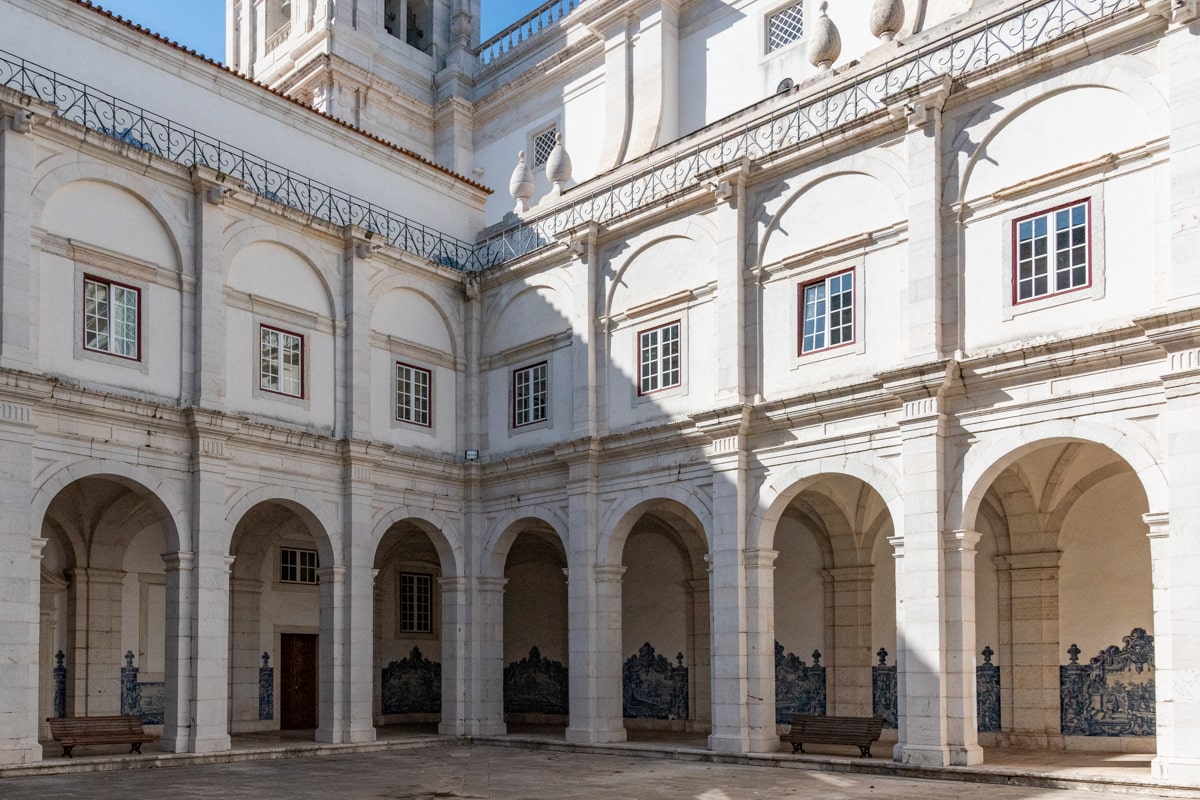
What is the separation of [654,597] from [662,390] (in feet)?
18.2

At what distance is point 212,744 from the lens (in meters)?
18.0

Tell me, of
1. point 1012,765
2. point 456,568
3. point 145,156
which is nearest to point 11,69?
point 145,156

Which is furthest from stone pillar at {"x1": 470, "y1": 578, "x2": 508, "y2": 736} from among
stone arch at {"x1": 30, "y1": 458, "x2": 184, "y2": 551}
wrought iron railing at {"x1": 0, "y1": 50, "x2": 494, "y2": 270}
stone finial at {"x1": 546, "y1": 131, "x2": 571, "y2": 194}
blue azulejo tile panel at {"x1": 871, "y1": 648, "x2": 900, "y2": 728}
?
stone finial at {"x1": 546, "y1": 131, "x2": 571, "y2": 194}

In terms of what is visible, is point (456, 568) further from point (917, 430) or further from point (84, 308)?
point (917, 430)

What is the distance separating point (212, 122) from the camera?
20906 millimetres

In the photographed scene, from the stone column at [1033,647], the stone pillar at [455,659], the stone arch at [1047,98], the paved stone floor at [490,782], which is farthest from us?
the stone pillar at [455,659]

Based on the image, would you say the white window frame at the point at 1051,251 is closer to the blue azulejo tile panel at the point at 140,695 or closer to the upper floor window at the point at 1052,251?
the upper floor window at the point at 1052,251

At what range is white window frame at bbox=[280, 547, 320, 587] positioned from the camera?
2453 cm

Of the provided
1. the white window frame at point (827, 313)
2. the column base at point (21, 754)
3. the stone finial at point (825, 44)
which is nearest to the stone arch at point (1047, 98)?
the white window frame at point (827, 313)

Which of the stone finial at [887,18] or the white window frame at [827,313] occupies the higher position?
the stone finial at [887,18]

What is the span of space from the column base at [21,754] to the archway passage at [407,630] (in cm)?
1013

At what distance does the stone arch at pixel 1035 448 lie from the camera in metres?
14.0

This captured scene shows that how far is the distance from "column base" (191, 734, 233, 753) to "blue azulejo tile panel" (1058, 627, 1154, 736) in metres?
12.2

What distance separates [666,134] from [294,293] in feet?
30.0
